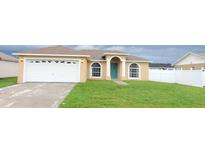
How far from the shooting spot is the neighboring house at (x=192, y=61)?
26.9 meters

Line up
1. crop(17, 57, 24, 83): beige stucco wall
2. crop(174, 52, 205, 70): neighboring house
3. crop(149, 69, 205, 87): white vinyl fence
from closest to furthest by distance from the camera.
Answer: crop(149, 69, 205, 87): white vinyl fence → crop(17, 57, 24, 83): beige stucco wall → crop(174, 52, 205, 70): neighboring house

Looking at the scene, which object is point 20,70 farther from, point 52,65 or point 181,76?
point 181,76

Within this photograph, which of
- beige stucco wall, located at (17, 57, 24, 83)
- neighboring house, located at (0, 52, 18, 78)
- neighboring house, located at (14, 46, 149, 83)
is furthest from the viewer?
neighboring house, located at (0, 52, 18, 78)

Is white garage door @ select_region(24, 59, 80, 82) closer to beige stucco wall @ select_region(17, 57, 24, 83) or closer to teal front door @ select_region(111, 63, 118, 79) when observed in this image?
beige stucco wall @ select_region(17, 57, 24, 83)

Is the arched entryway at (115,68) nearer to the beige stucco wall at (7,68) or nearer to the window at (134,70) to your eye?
the window at (134,70)

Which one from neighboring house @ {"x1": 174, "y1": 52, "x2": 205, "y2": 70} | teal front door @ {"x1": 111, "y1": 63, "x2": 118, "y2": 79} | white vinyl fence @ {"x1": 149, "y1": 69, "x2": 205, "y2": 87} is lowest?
white vinyl fence @ {"x1": 149, "y1": 69, "x2": 205, "y2": 87}

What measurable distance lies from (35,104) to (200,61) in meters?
23.5

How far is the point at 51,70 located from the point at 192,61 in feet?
64.0

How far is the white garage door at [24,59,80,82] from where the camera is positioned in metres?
20.0

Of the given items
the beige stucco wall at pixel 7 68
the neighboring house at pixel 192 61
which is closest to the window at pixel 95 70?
the beige stucco wall at pixel 7 68

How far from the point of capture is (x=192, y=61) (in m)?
29.5

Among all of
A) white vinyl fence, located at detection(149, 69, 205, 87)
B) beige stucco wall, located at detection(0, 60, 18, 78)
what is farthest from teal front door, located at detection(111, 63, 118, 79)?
beige stucco wall, located at detection(0, 60, 18, 78)

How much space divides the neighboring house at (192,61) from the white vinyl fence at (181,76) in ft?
14.2

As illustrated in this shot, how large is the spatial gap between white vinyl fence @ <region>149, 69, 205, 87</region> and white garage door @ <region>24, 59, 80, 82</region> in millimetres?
10730
